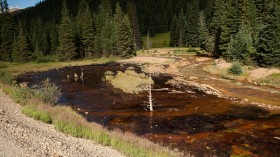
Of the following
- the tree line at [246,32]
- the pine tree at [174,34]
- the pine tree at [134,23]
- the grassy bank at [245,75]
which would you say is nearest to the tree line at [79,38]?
the pine tree at [134,23]

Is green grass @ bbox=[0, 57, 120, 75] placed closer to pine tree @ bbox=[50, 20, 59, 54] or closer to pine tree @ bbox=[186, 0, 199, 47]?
pine tree @ bbox=[50, 20, 59, 54]

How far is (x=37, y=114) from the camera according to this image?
61.4 ft

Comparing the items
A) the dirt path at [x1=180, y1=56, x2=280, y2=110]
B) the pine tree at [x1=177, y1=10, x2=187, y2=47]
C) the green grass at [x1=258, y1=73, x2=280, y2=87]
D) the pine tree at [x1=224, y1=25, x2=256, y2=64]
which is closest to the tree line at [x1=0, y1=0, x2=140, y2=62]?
the pine tree at [x1=224, y1=25, x2=256, y2=64]

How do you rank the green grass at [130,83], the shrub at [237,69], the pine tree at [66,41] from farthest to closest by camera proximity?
the pine tree at [66,41] < the shrub at [237,69] < the green grass at [130,83]

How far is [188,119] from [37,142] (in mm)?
17835

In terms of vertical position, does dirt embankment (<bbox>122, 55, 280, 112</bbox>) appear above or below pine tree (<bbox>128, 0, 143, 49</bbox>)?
below

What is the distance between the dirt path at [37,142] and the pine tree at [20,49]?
207 ft

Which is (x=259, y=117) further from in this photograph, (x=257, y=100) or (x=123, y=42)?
(x=123, y=42)

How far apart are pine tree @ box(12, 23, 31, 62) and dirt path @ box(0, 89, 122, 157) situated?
63.1 m

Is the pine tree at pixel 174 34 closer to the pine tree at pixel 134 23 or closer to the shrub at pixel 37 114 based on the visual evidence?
the pine tree at pixel 134 23

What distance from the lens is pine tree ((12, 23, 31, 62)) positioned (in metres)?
76.9

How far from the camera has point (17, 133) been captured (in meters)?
14.6

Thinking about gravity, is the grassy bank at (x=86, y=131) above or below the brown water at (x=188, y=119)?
above

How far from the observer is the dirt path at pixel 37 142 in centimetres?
1256
